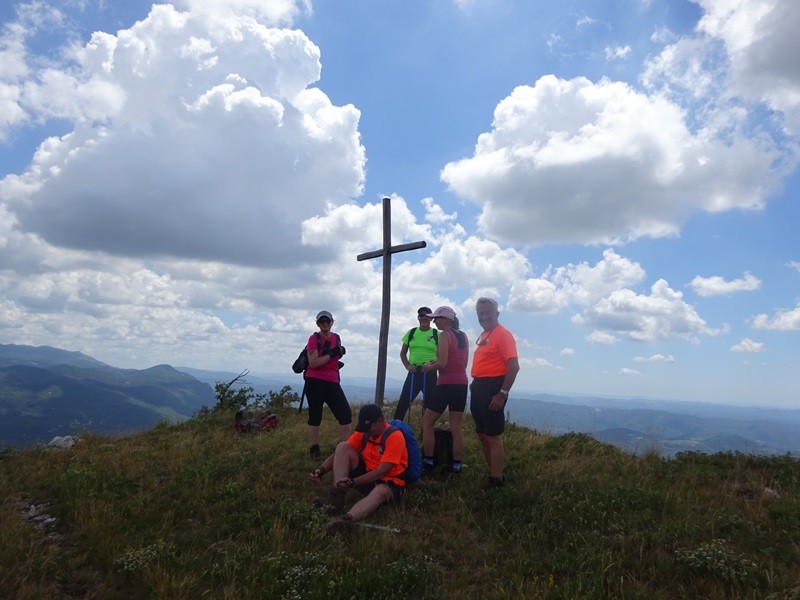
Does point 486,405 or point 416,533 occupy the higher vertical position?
point 486,405

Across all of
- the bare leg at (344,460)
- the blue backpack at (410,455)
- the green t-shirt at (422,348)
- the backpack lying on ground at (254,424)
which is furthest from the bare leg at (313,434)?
the backpack lying on ground at (254,424)

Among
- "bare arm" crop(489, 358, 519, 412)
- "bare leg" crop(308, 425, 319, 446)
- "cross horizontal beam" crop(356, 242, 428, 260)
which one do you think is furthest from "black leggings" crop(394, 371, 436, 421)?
"cross horizontal beam" crop(356, 242, 428, 260)

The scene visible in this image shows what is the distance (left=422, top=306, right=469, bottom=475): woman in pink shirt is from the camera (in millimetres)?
7195

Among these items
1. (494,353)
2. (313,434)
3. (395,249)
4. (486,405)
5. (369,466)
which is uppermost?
(395,249)

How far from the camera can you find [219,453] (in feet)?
28.2

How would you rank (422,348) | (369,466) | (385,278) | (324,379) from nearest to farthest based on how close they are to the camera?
1. (369,466)
2. (324,379)
3. (422,348)
4. (385,278)

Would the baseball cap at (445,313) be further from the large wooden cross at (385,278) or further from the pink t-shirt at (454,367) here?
the large wooden cross at (385,278)

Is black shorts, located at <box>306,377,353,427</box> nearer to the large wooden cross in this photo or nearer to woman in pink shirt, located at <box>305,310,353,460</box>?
woman in pink shirt, located at <box>305,310,353,460</box>

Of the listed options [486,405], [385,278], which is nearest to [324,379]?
[486,405]

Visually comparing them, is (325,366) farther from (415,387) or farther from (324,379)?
(415,387)

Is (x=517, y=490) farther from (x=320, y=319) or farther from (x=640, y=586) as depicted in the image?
(x=320, y=319)

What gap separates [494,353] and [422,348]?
2.47m

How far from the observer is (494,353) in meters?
6.65

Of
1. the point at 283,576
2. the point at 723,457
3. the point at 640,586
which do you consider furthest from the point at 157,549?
the point at 723,457
